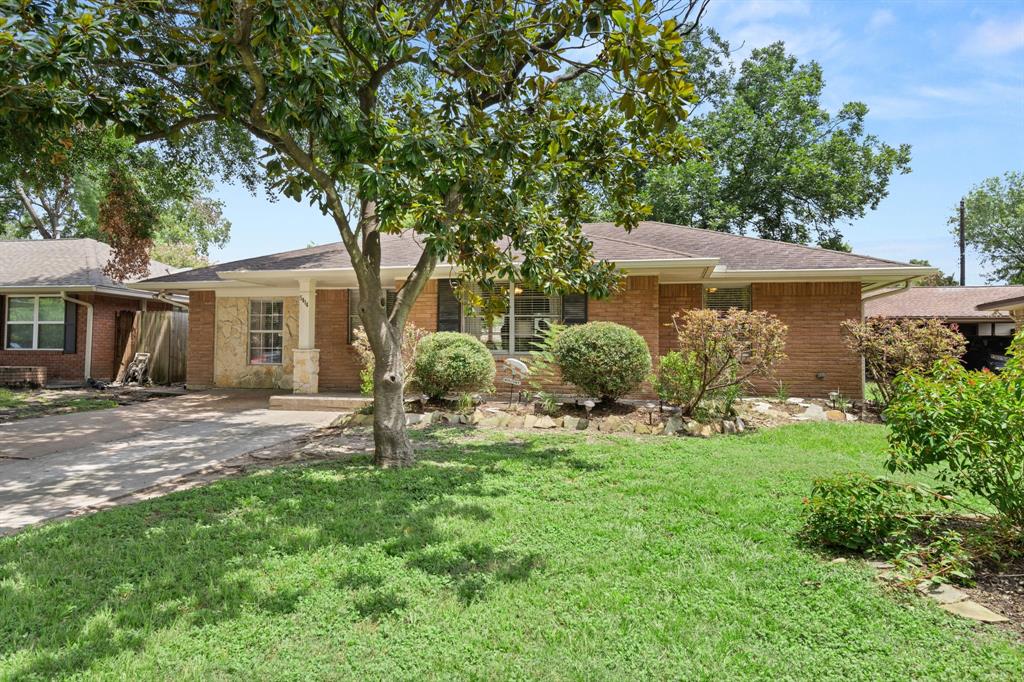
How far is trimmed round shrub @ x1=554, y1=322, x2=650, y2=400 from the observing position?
9.55 metres

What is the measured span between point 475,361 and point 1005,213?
1728 inches

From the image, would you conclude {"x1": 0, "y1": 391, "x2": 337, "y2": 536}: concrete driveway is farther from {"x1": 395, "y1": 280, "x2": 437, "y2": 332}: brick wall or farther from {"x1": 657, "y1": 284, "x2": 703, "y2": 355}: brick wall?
{"x1": 657, "y1": 284, "x2": 703, "y2": 355}: brick wall

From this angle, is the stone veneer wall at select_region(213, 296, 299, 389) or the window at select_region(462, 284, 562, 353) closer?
the window at select_region(462, 284, 562, 353)

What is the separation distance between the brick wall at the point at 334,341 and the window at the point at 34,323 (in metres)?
9.19

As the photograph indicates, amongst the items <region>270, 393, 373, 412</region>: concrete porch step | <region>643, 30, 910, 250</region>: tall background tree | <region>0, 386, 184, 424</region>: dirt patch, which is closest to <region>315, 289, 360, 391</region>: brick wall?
<region>270, 393, 373, 412</region>: concrete porch step

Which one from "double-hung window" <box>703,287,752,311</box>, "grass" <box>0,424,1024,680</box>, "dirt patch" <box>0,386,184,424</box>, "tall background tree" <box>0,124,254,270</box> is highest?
"tall background tree" <box>0,124,254,270</box>

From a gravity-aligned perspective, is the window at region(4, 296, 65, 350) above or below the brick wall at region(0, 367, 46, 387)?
above

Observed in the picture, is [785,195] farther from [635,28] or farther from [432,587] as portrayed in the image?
[432,587]

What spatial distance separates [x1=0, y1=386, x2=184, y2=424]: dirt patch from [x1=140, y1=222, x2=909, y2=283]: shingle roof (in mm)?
3005

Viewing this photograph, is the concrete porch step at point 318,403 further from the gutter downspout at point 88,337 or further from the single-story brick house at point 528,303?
the gutter downspout at point 88,337

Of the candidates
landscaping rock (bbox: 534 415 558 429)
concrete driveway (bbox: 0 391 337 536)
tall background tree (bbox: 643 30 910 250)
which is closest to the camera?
concrete driveway (bbox: 0 391 337 536)

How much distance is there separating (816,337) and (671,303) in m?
3.11

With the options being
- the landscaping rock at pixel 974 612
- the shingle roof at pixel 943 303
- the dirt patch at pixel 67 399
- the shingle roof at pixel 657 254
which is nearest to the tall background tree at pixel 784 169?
the shingle roof at pixel 943 303

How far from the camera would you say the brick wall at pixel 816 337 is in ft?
39.1
